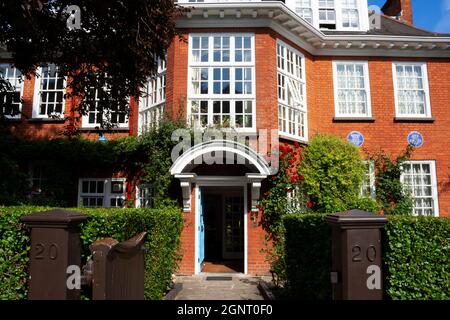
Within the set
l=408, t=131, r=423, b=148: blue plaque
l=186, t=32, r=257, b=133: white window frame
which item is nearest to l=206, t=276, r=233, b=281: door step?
l=186, t=32, r=257, b=133: white window frame

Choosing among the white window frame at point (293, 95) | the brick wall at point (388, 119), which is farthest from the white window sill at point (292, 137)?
the brick wall at point (388, 119)

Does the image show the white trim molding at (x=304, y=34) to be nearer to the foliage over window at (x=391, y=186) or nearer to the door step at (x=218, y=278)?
the foliage over window at (x=391, y=186)

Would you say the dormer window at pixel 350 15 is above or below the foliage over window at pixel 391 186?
above

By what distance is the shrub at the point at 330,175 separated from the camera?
1020 cm

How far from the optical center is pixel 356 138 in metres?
12.2

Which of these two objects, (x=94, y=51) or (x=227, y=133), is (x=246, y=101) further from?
(x=94, y=51)

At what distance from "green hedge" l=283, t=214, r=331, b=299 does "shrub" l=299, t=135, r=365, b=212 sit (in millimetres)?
4118

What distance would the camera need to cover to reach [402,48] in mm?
12586

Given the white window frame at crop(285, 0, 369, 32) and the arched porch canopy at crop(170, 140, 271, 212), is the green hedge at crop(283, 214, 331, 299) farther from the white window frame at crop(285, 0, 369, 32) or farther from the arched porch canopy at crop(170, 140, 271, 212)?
the white window frame at crop(285, 0, 369, 32)

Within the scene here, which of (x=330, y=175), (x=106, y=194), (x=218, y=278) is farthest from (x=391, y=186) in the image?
(x=106, y=194)

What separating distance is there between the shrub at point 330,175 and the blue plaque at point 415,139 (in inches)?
118

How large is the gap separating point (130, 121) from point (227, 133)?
4043mm

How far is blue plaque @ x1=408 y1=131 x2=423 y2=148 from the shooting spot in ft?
40.3

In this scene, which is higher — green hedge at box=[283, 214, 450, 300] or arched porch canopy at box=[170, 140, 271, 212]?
arched porch canopy at box=[170, 140, 271, 212]
